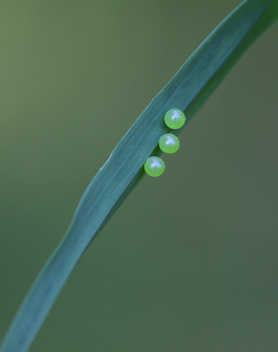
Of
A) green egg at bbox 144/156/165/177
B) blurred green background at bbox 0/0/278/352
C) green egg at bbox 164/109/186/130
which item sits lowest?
blurred green background at bbox 0/0/278/352

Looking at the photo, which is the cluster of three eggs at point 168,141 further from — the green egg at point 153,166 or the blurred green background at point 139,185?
the blurred green background at point 139,185

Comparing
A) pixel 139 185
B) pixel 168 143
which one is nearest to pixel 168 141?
pixel 168 143

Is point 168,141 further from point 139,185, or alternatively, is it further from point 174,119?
point 139,185

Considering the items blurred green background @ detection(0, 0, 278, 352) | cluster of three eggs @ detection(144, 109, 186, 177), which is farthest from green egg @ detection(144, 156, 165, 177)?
blurred green background @ detection(0, 0, 278, 352)

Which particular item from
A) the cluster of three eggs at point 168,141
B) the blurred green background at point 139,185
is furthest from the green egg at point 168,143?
the blurred green background at point 139,185

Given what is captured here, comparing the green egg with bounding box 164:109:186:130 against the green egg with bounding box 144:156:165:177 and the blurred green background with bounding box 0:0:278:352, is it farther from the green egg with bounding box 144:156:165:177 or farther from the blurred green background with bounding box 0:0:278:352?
the blurred green background with bounding box 0:0:278:352
